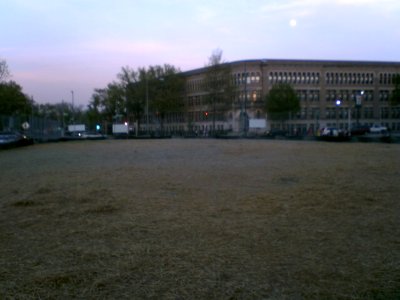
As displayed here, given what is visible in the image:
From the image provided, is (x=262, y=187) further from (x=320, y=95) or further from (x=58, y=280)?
(x=320, y=95)

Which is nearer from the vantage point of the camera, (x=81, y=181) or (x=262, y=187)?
(x=262, y=187)

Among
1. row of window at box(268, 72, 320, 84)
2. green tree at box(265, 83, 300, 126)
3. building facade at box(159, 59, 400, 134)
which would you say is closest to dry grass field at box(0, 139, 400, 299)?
green tree at box(265, 83, 300, 126)

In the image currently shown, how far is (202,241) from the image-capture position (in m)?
6.62

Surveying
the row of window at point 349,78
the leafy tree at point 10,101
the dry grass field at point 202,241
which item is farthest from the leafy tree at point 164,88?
the dry grass field at point 202,241

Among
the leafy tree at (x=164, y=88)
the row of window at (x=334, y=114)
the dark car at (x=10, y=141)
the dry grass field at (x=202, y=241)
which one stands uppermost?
the leafy tree at (x=164, y=88)

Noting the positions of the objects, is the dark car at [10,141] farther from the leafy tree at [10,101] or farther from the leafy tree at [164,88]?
the leafy tree at [164,88]

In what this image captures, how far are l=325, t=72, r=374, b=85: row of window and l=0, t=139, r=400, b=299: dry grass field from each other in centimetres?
9939

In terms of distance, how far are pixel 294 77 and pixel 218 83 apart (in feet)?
69.2

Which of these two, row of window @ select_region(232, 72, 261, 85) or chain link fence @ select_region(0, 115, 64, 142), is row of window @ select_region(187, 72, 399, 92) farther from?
chain link fence @ select_region(0, 115, 64, 142)

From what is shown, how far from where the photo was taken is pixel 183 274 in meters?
5.22

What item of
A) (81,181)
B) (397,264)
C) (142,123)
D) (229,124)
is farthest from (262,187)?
(142,123)

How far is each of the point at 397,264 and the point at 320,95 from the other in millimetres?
104484

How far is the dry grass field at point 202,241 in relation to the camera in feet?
15.9

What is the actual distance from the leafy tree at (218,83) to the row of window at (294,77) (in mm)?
13339
